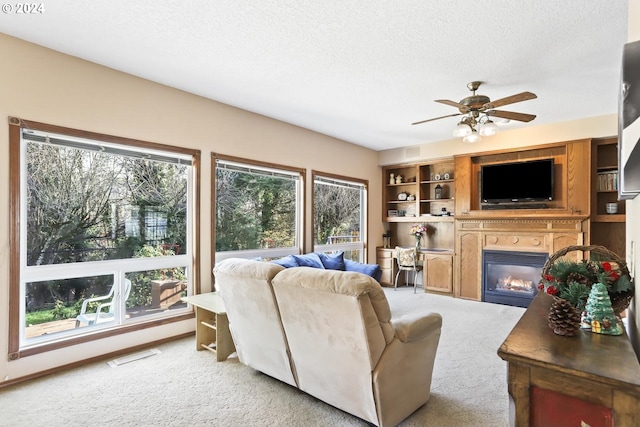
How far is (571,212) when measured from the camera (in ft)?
15.6

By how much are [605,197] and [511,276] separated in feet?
5.58

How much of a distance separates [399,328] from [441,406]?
838 millimetres

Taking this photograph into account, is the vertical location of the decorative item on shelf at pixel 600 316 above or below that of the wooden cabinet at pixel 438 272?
above

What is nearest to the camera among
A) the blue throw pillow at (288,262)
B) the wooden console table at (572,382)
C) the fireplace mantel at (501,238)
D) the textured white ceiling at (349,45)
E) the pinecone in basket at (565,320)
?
the wooden console table at (572,382)

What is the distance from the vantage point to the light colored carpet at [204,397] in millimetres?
2170

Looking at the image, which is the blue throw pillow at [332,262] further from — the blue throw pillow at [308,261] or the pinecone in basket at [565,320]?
the pinecone in basket at [565,320]

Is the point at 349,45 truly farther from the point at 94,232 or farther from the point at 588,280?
the point at 94,232

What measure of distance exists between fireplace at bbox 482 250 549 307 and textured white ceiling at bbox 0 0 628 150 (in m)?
2.24

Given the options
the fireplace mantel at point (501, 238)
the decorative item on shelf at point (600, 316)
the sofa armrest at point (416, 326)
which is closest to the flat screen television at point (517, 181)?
the fireplace mantel at point (501, 238)

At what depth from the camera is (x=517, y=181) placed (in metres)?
5.18

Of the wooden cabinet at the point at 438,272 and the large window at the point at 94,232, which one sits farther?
the wooden cabinet at the point at 438,272

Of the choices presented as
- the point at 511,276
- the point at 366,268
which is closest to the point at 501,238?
the point at 511,276

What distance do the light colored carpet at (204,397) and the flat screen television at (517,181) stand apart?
2.82 m

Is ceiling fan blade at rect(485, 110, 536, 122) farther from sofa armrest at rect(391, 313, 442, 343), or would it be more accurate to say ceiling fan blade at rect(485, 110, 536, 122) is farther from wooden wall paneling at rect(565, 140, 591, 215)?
sofa armrest at rect(391, 313, 442, 343)
